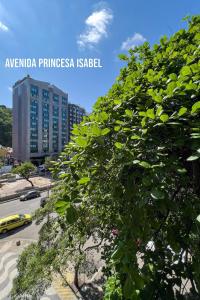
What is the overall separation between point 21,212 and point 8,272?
11636 millimetres

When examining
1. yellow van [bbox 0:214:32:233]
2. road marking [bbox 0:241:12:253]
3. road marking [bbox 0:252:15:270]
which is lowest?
road marking [bbox 0:241:12:253]

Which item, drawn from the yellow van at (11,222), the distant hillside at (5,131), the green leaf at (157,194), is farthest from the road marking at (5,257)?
the distant hillside at (5,131)

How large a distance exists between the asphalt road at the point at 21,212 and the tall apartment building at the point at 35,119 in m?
23.5

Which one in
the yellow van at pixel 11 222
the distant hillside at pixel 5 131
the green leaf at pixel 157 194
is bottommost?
the yellow van at pixel 11 222

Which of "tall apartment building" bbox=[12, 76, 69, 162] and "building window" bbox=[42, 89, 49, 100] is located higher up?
"building window" bbox=[42, 89, 49, 100]

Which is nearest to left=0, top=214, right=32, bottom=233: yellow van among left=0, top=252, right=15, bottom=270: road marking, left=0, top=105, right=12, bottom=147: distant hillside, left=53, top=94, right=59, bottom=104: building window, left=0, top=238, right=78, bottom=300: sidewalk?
left=0, top=238, right=78, bottom=300: sidewalk

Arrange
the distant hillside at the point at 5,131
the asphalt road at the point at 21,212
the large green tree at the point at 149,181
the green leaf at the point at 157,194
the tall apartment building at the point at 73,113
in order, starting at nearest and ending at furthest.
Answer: the green leaf at the point at 157,194, the large green tree at the point at 149,181, the asphalt road at the point at 21,212, the tall apartment building at the point at 73,113, the distant hillside at the point at 5,131

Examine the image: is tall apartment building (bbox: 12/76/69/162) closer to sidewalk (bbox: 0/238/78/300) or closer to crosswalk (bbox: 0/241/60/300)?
sidewalk (bbox: 0/238/78/300)

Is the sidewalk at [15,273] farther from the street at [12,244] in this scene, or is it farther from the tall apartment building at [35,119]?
the tall apartment building at [35,119]

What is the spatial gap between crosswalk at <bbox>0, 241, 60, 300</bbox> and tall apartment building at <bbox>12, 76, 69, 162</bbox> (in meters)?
38.4

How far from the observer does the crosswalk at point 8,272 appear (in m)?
10.3

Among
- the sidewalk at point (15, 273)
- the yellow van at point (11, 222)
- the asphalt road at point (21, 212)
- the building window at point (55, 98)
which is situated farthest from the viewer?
the building window at point (55, 98)

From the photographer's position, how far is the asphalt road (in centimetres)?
1763

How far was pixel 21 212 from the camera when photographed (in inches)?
923
